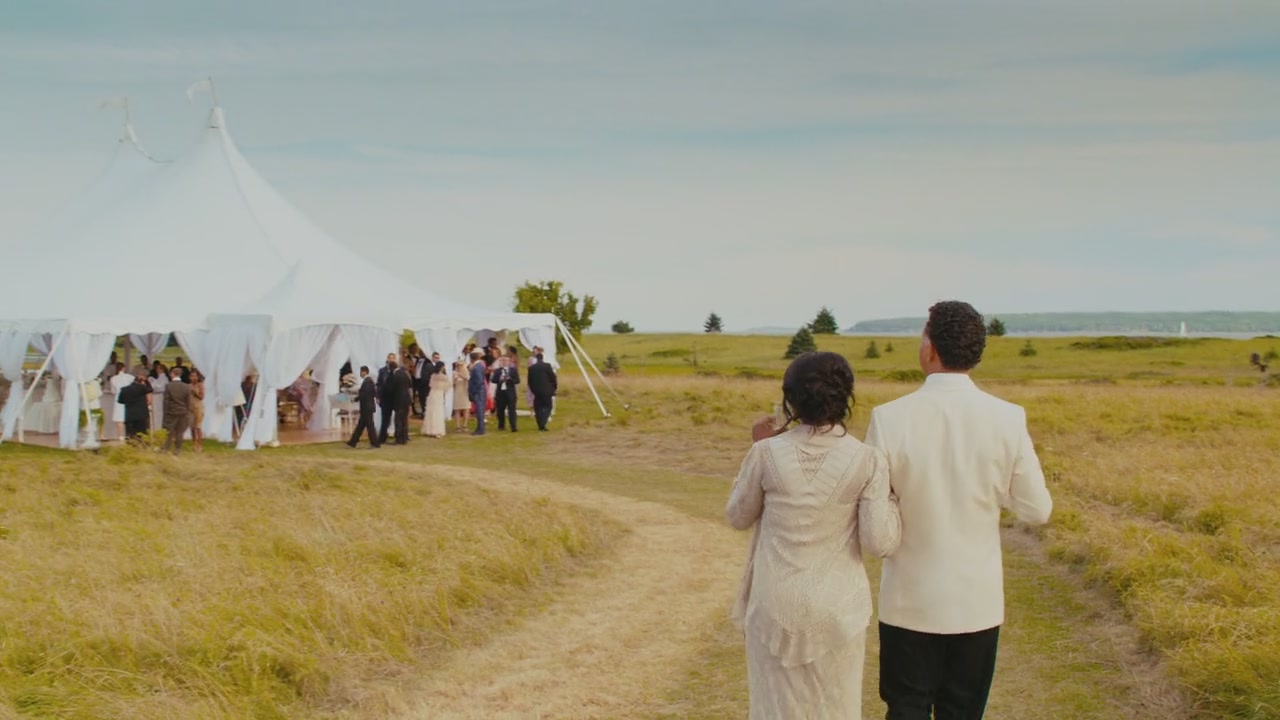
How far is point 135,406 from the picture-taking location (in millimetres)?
18656

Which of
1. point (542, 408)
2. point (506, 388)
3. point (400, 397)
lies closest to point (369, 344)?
point (400, 397)

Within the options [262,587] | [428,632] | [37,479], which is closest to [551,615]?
[428,632]

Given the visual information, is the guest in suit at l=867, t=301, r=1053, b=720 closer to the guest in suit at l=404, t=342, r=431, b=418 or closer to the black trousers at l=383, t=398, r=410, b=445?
the black trousers at l=383, t=398, r=410, b=445

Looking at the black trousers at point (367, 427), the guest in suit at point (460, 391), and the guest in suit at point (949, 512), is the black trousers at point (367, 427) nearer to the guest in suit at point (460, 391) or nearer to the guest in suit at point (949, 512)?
the guest in suit at point (460, 391)

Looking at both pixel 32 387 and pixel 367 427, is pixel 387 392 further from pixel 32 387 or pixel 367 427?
pixel 32 387

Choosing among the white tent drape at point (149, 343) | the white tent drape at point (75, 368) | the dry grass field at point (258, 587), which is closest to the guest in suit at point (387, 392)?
the white tent drape at point (75, 368)

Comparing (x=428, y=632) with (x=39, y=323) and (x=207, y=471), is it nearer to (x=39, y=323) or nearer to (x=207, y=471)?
(x=207, y=471)

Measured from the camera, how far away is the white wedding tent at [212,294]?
19828 millimetres

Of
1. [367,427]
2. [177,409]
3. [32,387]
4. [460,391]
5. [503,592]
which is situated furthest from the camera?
[460,391]

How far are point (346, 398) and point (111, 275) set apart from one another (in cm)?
507

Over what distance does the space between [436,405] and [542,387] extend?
81.1 inches

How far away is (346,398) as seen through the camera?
2178 centimetres

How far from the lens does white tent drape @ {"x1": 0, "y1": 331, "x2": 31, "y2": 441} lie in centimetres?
2030

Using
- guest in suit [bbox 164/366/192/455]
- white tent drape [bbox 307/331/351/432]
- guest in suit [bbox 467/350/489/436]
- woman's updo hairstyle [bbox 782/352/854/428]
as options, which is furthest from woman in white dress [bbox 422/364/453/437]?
woman's updo hairstyle [bbox 782/352/854/428]
